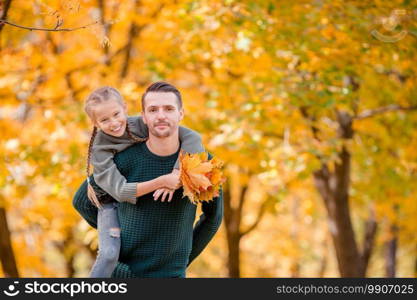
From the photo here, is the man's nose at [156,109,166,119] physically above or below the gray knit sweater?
above

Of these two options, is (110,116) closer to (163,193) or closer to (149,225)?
(163,193)

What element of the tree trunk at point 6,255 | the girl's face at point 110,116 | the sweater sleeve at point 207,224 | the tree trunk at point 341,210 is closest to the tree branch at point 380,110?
the tree trunk at point 341,210

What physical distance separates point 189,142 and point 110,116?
467 millimetres

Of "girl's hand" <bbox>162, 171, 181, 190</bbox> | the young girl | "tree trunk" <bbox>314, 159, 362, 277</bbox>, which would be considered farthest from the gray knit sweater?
"tree trunk" <bbox>314, 159, 362, 277</bbox>

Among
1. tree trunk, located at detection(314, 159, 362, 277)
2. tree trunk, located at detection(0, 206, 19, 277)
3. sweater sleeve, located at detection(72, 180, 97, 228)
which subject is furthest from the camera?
tree trunk, located at detection(314, 159, 362, 277)

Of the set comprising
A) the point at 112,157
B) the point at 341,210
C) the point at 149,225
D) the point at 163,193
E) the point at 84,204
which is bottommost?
the point at 149,225

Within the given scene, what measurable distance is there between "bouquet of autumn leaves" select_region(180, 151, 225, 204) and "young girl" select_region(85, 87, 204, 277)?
7cm

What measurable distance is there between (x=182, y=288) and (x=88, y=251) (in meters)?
9.63

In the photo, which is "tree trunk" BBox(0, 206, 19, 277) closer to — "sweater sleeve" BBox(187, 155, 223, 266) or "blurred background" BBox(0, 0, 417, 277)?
"blurred background" BBox(0, 0, 417, 277)

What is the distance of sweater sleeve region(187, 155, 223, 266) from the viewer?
380 centimetres

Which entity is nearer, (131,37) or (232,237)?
(131,37)

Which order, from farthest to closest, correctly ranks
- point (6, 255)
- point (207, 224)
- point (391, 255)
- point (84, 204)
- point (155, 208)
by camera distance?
1. point (391, 255)
2. point (6, 255)
3. point (207, 224)
4. point (84, 204)
5. point (155, 208)

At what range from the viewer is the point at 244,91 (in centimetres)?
834

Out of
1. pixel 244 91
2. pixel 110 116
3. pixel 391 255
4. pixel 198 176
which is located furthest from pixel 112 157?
pixel 391 255
